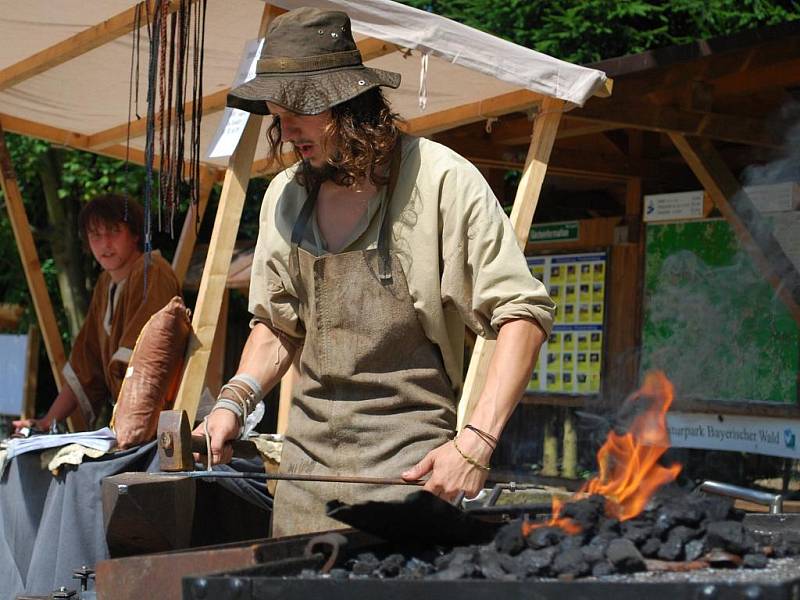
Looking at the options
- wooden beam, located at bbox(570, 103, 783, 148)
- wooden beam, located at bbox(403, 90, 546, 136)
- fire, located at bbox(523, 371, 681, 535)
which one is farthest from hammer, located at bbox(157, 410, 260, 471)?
wooden beam, located at bbox(570, 103, 783, 148)

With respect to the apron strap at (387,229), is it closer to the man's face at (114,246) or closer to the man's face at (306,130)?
the man's face at (306,130)

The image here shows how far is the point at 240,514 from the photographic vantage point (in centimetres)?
443

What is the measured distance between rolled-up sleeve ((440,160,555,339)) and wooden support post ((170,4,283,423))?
1866mm

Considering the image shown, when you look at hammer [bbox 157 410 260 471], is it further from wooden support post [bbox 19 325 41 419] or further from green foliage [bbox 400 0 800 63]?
green foliage [bbox 400 0 800 63]

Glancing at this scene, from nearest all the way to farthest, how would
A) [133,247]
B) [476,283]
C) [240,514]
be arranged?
[476,283]
[240,514]
[133,247]

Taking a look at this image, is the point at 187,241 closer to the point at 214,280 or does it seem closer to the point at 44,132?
the point at 44,132

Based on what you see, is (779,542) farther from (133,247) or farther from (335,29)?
(133,247)

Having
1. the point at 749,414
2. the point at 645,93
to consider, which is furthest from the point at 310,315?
the point at 749,414

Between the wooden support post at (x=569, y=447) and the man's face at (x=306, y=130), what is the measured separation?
18.0ft

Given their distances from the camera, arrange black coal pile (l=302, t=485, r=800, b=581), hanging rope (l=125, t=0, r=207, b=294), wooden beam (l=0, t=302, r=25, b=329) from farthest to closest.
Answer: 1. wooden beam (l=0, t=302, r=25, b=329)
2. hanging rope (l=125, t=0, r=207, b=294)
3. black coal pile (l=302, t=485, r=800, b=581)

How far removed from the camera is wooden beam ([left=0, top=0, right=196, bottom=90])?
5055mm

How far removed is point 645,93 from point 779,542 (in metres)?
3.99

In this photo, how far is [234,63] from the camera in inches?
222

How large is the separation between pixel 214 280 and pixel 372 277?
183 centimetres
